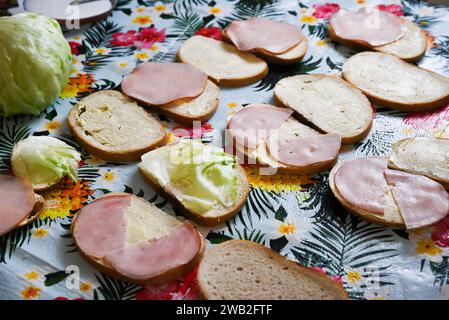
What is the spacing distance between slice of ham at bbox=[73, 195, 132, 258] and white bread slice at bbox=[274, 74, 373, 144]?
45.5 inches

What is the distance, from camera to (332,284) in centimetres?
237

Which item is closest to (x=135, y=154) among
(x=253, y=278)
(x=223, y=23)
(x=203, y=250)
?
(x=203, y=250)

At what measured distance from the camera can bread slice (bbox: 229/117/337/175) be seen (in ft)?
9.42

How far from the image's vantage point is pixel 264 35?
378 centimetres

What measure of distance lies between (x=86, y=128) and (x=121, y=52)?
87 cm

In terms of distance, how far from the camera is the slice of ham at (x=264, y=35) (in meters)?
3.68

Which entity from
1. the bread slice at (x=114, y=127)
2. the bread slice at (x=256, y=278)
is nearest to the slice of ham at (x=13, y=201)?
the bread slice at (x=114, y=127)

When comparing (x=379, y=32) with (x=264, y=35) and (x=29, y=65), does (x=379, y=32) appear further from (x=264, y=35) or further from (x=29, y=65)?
(x=29, y=65)

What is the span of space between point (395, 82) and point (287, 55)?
0.70m

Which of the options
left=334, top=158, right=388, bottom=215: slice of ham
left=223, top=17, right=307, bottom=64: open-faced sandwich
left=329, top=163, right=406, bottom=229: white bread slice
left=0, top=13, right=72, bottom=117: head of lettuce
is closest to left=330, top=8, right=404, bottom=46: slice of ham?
left=223, top=17, right=307, bottom=64: open-faced sandwich

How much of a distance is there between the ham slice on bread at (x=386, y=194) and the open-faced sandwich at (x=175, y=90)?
34.6 inches

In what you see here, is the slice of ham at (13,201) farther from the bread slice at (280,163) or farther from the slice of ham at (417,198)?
the slice of ham at (417,198)

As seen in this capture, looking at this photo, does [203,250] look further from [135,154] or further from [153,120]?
[153,120]

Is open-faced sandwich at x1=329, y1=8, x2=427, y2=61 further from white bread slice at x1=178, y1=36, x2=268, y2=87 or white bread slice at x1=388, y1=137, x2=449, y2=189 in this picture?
white bread slice at x1=388, y1=137, x2=449, y2=189
